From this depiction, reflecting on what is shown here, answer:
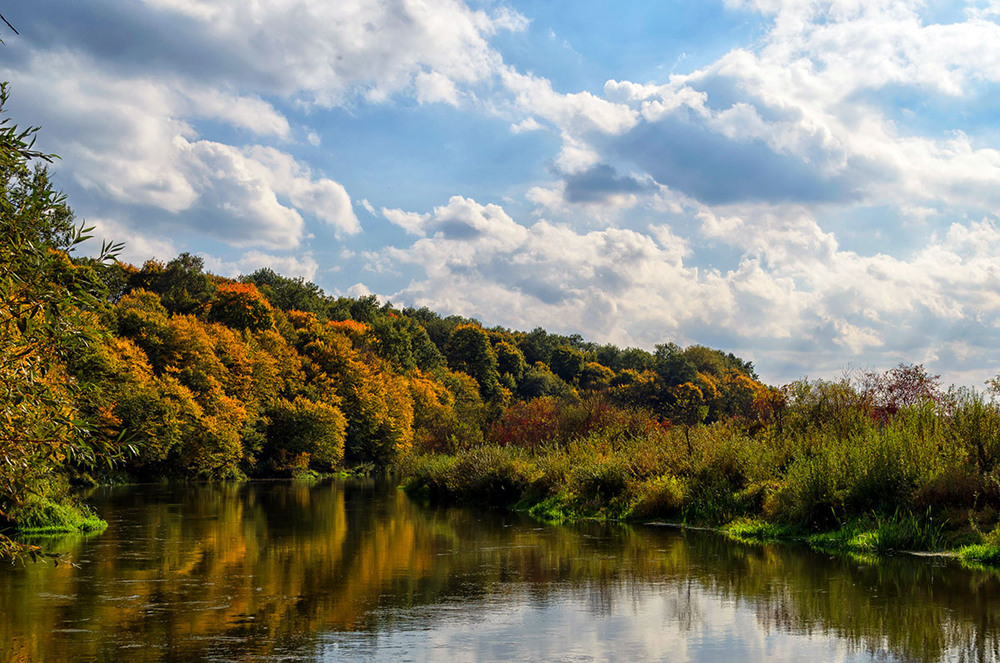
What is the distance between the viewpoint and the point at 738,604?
12953 millimetres

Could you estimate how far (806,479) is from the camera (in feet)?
66.9

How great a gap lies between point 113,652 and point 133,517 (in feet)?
71.9

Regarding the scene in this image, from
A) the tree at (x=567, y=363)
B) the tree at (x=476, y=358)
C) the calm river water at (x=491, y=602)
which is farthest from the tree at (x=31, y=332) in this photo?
the tree at (x=567, y=363)

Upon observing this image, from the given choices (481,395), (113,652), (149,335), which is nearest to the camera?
(113,652)

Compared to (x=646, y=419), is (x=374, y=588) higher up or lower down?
lower down

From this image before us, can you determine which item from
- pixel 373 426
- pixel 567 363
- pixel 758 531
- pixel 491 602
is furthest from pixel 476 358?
pixel 491 602

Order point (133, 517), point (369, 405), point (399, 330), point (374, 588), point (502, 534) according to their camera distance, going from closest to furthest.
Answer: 1. point (374, 588)
2. point (502, 534)
3. point (133, 517)
4. point (369, 405)
5. point (399, 330)

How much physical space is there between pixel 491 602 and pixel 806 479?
10183mm

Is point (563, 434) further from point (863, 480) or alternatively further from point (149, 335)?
point (149, 335)

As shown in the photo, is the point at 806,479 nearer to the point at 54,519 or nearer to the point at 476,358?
the point at 54,519

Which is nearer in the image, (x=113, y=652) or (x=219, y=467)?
(x=113, y=652)

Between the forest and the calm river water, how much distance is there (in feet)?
5.87

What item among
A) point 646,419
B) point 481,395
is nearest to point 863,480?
point 646,419

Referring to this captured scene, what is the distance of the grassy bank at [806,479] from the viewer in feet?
58.9
